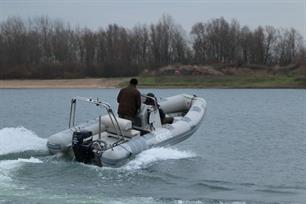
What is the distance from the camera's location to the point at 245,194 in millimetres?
11125

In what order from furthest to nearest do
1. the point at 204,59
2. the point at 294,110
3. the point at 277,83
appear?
Answer: 1. the point at 204,59
2. the point at 277,83
3. the point at 294,110

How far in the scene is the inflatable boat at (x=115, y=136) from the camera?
12.6 meters

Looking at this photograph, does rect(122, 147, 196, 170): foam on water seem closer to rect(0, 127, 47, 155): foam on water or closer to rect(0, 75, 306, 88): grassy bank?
rect(0, 127, 47, 155): foam on water

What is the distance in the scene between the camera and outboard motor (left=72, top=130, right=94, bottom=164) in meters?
12.6

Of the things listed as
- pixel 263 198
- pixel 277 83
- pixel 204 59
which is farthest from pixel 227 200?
pixel 204 59

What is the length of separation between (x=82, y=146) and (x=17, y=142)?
2.79 m

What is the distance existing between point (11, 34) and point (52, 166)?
229ft

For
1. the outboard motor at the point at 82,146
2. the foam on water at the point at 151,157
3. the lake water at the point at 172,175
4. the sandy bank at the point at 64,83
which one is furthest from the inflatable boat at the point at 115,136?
the sandy bank at the point at 64,83

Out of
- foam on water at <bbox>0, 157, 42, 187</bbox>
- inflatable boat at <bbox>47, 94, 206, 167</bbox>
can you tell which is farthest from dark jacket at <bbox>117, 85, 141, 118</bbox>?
foam on water at <bbox>0, 157, 42, 187</bbox>

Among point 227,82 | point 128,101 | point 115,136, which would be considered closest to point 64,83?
point 227,82

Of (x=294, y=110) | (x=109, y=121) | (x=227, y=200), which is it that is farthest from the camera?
(x=294, y=110)

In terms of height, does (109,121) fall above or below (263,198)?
above

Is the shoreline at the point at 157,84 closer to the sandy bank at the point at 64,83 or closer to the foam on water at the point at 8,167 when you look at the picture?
the sandy bank at the point at 64,83

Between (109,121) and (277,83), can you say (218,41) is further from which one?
(109,121)
